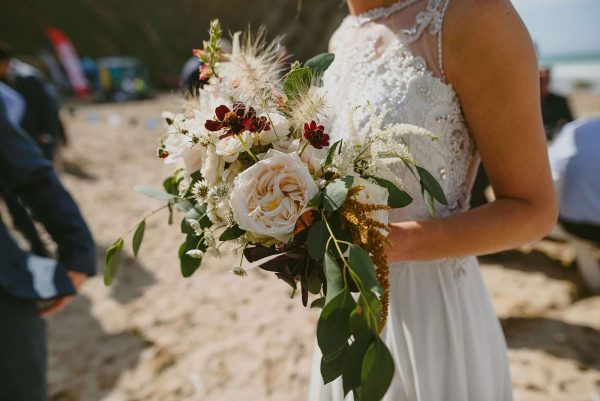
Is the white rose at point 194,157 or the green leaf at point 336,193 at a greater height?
the white rose at point 194,157

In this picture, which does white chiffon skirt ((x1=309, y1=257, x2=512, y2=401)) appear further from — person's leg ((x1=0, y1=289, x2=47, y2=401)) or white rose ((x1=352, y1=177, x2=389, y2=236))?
person's leg ((x1=0, y1=289, x2=47, y2=401))

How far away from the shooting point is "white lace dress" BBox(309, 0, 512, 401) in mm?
1143

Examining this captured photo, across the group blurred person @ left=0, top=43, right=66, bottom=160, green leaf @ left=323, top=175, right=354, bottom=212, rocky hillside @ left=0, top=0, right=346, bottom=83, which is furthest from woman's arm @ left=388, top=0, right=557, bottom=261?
rocky hillside @ left=0, top=0, right=346, bottom=83

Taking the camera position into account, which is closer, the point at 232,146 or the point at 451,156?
the point at 232,146

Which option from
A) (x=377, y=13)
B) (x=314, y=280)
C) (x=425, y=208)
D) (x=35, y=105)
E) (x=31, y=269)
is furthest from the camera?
(x=35, y=105)

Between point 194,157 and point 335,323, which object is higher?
point 194,157

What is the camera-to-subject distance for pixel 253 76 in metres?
0.93

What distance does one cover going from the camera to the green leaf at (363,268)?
682 mm

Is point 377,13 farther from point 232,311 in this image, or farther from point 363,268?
point 232,311

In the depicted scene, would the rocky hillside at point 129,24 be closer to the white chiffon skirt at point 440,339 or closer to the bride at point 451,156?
the bride at point 451,156

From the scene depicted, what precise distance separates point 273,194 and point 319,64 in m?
0.40

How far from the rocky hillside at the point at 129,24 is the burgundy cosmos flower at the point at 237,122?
2635 cm

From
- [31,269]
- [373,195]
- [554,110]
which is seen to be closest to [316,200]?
[373,195]

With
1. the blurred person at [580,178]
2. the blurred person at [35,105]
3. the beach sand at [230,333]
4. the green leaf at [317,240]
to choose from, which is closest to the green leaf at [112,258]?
the green leaf at [317,240]
